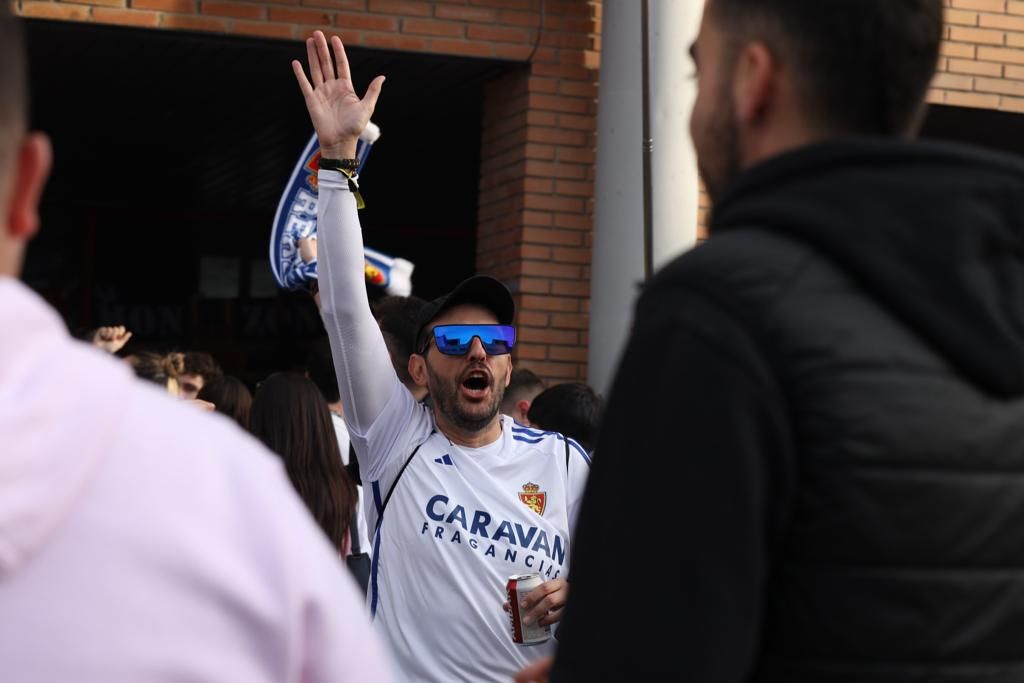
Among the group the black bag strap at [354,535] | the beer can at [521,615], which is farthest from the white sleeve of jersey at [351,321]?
the black bag strap at [354,535]

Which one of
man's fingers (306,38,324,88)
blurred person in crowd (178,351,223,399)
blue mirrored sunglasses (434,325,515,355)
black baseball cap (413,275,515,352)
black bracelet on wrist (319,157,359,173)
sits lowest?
blurred person in crowd (178,351,223,399)

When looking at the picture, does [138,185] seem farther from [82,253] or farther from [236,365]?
[236,365]

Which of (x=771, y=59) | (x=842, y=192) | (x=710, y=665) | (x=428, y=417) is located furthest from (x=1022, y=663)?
(x=428, y=417)

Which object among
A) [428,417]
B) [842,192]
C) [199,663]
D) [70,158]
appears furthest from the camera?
[70,158]

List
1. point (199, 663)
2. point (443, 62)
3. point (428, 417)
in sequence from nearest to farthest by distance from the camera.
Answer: point (199, 663), point (428, 417), point (443, 62)

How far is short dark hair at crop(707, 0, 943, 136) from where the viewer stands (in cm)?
169

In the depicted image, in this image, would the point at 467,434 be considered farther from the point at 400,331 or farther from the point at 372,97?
the point at 400,331

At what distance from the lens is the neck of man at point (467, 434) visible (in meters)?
4.30

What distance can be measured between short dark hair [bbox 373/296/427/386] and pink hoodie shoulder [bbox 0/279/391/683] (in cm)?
457

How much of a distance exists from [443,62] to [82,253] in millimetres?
6828

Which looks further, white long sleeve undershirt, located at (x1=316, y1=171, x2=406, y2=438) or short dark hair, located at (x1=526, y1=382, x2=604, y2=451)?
short dark hair, located at (x1=526, y1=382, x2=604, y2=451)

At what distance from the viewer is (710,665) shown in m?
1.54

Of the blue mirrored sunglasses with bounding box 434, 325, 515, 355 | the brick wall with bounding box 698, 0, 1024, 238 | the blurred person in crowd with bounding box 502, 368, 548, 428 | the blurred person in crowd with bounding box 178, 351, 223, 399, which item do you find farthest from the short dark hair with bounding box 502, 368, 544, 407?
the brick wall with bounding box 698, 0, 1024, 238

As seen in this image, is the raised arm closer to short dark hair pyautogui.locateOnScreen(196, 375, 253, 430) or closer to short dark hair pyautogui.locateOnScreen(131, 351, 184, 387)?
short dark hair pyautogui.locateOnScreen(196, 375, 253, 430)
